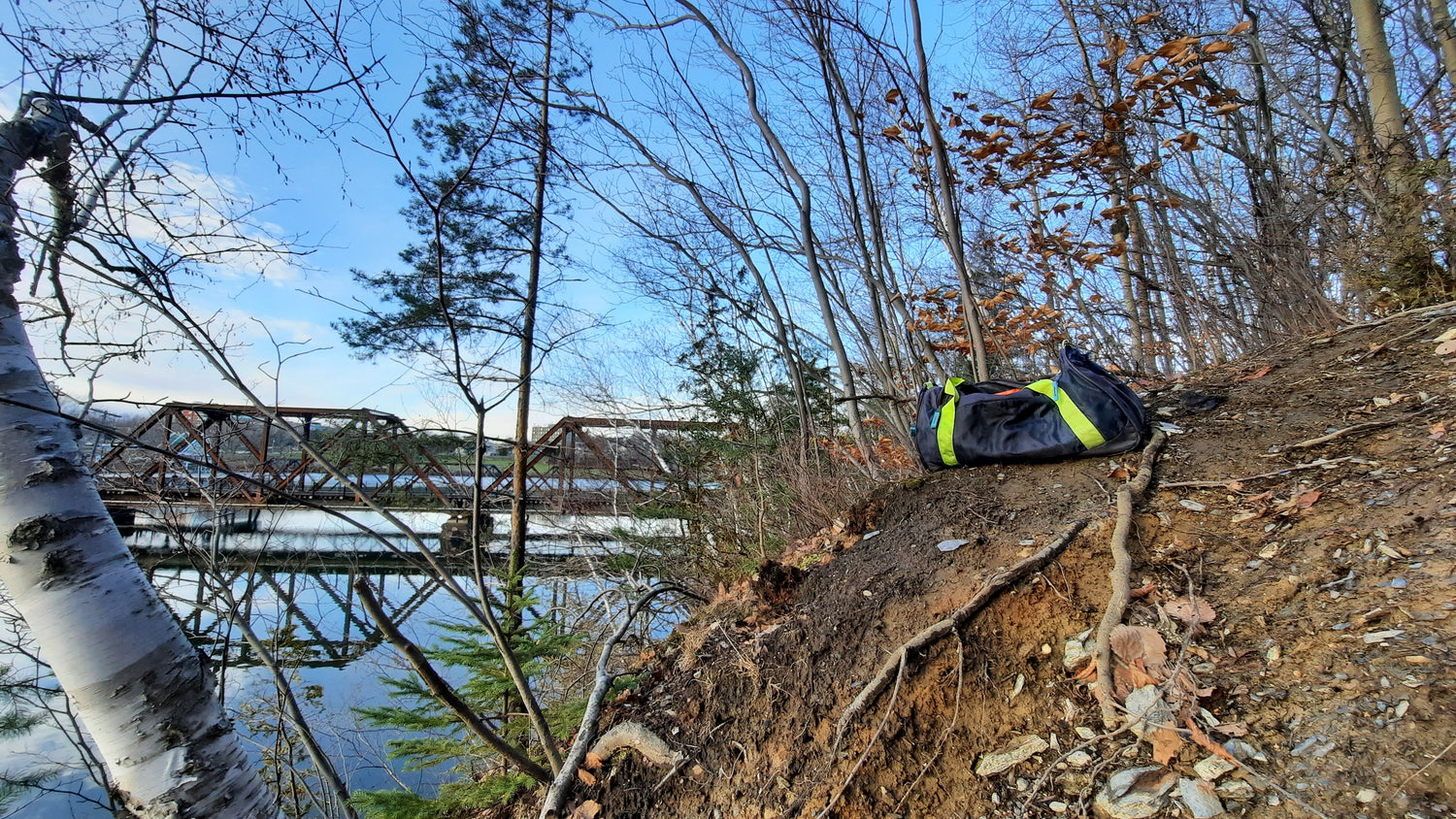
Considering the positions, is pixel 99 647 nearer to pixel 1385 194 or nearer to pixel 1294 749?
pixel 1294 749

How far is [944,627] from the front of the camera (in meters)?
2.04

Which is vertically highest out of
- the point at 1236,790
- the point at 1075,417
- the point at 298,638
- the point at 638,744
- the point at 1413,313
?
the point at 1413,313

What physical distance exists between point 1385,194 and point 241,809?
21.7 feet

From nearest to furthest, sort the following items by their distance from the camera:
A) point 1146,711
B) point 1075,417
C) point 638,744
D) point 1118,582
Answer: point 1146,711 < point 1118,582 < point 638,744 < point 1075,417

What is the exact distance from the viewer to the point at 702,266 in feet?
21.4

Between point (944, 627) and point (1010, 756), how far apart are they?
1.38ft

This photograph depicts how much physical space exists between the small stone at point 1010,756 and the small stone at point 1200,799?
35 cm

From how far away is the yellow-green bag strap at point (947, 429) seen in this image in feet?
11.1

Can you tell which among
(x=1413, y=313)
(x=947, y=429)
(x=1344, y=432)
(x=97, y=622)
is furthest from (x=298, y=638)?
(x=1413, y=313)

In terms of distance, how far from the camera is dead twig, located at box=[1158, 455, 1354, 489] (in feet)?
7.50

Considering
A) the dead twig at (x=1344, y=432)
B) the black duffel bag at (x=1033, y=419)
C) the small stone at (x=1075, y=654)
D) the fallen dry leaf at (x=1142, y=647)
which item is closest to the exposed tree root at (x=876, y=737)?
the small stone at (x=1075, y=654)

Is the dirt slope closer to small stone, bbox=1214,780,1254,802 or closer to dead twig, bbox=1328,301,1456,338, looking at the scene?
small stone, bbox=1214,780,1254,802

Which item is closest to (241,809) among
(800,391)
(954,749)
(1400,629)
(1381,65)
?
(954,749)

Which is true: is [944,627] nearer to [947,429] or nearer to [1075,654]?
[1075,654]
